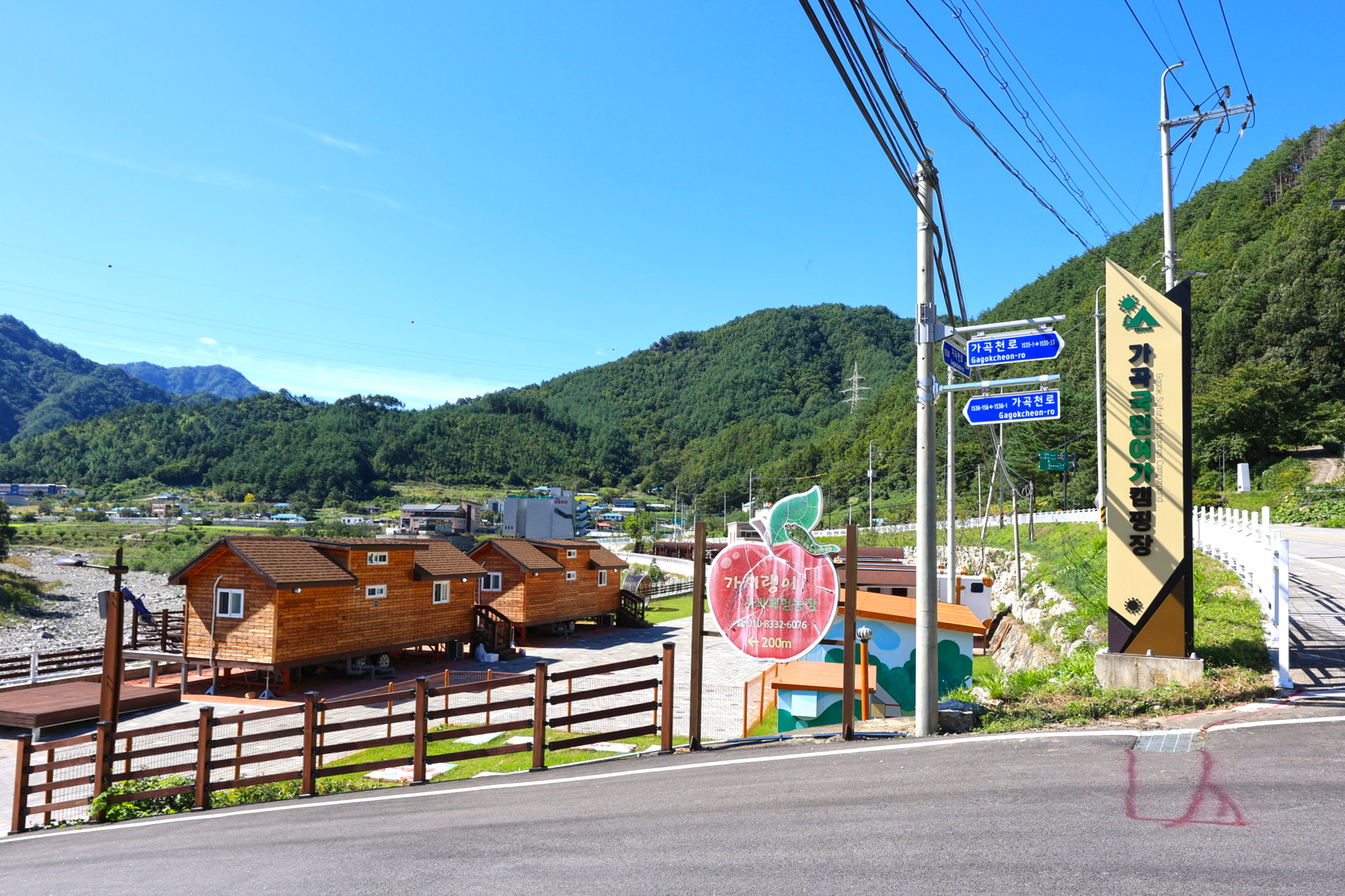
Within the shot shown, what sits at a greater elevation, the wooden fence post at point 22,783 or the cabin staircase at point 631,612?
the wooden fence post at point 22,783

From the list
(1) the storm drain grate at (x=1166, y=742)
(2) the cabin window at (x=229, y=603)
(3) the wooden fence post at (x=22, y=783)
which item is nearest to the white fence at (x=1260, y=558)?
(1) the storm drain grate at (x=1166, y=742)

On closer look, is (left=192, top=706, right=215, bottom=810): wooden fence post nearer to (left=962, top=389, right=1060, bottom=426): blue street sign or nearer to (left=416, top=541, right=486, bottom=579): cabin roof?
(left=962, top=389, right=1060, bottom=426): blue street sign

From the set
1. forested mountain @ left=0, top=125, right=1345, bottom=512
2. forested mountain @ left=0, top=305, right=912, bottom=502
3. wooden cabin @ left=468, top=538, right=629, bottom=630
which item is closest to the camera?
wooden cabin @ left=468, top=538, right=629, bottom=630

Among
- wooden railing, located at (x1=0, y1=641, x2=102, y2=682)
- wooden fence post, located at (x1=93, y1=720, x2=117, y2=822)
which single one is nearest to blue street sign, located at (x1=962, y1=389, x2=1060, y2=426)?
wooden fence post, located at (x1=93, y1=720, x2=117, y2=822)

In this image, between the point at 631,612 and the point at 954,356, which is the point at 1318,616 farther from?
the point at 631,612

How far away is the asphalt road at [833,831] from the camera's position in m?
4.95

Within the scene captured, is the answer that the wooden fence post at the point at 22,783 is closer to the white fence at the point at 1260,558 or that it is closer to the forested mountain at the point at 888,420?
the white fence at the point at 1260,558

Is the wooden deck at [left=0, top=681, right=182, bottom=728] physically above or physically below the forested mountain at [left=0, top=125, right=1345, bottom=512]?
below

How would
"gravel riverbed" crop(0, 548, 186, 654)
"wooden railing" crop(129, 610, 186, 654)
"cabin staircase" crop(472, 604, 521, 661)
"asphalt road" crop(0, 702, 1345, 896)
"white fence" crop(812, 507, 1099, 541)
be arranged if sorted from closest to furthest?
"asphalt road" crop(0, 702, 1345, 896) < "wooden railing" crop(129, 610, 186, 654) < "cabin staircase" crop(472, 604, 521, 661) < "white fence" crop(812, 507, 1099, 541) < "gravel riverbed" crop(0, 548, 186, 654)

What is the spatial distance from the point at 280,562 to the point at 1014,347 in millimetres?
22575

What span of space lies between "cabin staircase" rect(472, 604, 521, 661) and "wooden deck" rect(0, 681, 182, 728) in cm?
1044

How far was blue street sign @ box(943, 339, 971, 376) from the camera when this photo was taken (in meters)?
9.02

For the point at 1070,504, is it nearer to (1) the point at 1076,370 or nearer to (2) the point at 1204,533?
(1) the point at 1076,370

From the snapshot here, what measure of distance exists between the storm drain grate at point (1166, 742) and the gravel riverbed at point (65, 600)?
35.8 metres
